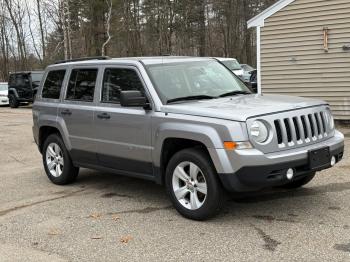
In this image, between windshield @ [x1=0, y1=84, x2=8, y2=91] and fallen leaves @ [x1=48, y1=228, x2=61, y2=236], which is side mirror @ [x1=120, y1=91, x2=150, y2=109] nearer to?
fallen leaves @ [x1=48, y1=228, x2=61, y2=236]

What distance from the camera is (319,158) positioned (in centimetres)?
525

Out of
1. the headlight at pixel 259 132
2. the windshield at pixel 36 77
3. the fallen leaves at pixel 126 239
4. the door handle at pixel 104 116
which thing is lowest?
the fallen leaves at pixel 126 239

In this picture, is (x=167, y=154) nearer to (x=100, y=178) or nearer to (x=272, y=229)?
(x=272, y=229)

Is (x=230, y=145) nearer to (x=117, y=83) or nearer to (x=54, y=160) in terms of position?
(x=117, y=83)

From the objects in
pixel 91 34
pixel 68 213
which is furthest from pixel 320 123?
pixel 91 34

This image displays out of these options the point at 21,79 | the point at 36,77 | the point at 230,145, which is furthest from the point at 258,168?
the point at 21,79

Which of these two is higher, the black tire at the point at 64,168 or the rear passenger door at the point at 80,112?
the rear passenger door at the point at 80,112

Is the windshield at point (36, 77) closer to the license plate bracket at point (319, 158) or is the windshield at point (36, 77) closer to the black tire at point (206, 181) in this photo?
the black tire at point (206, 181)

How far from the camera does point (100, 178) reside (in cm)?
793

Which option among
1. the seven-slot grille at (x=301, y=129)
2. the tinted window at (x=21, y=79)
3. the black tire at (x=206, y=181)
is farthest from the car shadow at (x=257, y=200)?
the tinted window at (x=21, y=79)

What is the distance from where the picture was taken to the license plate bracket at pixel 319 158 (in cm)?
516

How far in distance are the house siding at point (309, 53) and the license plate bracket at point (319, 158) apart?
7661mm

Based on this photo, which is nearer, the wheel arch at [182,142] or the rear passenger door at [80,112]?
the wheel arch at [182,142]

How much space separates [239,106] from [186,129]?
62 cm
